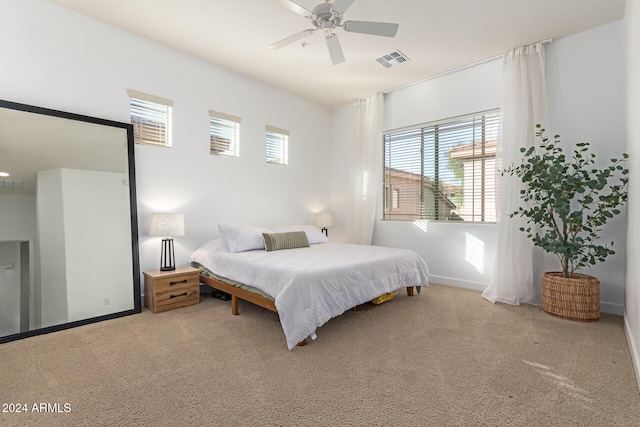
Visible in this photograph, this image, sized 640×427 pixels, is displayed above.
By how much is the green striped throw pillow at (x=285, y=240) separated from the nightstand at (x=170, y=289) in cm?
86

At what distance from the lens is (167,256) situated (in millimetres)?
3625

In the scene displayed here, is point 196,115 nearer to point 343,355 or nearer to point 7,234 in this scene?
point 7,234

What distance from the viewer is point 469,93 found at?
4.16 meters

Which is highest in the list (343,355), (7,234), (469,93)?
(469,93)

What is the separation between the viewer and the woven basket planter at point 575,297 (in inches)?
114

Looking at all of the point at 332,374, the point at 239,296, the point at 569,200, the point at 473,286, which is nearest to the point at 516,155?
the point at 569,200

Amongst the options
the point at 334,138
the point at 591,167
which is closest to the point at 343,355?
the point at 591,167

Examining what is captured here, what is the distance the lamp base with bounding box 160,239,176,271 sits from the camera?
3.55m

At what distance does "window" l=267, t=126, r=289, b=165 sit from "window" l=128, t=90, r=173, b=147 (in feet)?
Result: 4.97

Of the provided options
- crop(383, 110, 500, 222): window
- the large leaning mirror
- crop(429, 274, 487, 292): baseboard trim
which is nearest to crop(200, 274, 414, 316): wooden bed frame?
the large leaning mirror

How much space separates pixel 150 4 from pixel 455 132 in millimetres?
3879

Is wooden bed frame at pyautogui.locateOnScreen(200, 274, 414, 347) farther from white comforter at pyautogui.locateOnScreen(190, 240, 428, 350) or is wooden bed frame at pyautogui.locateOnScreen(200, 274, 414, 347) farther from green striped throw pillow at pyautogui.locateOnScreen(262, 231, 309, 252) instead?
green striped throw pillow at pyautogui.locateOnScreen(262, 231, 309, 252)

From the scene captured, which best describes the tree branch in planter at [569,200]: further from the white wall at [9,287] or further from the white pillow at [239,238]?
the white wall at [9,287]

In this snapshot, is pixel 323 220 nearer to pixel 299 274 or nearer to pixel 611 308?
pixel 299 274
